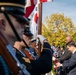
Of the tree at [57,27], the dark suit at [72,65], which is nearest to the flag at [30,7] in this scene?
the dark suit at [72,65]

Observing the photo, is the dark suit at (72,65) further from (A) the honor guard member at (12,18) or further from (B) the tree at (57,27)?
(B) the tree at (57,27)

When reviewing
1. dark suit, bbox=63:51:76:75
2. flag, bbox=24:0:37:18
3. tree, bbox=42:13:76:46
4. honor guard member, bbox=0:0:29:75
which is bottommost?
tree, bbox=42:13:76:46

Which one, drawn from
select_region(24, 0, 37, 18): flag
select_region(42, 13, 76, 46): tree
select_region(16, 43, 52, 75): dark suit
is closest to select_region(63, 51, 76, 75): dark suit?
select_region(24, 0, 37, 18): flag

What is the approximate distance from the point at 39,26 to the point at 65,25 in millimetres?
60178

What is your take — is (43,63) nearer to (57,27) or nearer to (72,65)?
(72,65)

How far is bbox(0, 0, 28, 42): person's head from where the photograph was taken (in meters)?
1.66

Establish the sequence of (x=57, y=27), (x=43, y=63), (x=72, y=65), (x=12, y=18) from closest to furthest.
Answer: (x=12, y=18)
(x=43, y=63)
(x=72, y=65)
(x=57, y=27)

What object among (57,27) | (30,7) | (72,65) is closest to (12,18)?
(30,7)

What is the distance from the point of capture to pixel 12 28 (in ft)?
5.51

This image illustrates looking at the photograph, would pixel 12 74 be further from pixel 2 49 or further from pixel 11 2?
pixel 11 2

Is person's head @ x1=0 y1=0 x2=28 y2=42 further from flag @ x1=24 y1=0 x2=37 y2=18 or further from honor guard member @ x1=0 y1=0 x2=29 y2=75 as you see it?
flag @ x1=24 y1=0 x2=37 y2=18

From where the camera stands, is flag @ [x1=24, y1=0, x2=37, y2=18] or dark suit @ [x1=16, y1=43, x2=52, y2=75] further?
flag @ [x1=24, y1=0, x2=37, y2=18]

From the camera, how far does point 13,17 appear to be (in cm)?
177

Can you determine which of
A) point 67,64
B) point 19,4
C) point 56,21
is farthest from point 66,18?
point 19,4
